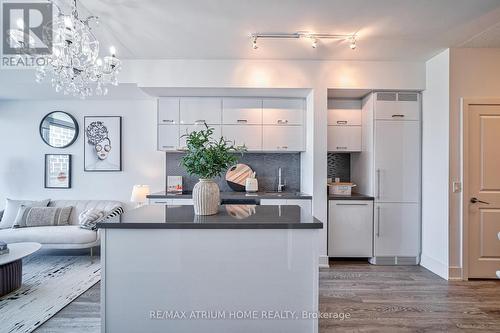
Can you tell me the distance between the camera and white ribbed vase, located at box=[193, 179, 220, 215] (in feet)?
6.33

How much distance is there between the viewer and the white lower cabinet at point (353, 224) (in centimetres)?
354

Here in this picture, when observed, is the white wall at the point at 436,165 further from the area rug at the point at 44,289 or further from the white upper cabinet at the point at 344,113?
the area rug at the point at 44,289

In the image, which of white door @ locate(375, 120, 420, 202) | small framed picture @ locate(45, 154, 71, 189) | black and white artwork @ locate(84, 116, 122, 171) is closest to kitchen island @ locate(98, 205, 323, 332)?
white door @ locate(375, 120, 420, 202)

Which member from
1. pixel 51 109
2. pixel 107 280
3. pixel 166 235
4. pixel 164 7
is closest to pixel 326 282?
pixel 166 235

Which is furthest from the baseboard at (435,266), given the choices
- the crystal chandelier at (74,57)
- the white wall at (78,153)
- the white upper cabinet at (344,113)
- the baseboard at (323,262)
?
the crystal chandelier at (74,57)

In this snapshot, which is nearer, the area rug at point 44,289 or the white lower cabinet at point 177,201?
the area rug at point 44,289

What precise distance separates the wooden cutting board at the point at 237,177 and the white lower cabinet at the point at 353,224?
4.62 ft

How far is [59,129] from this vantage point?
436 centimetres

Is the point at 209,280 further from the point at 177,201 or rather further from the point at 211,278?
the point at 177,201

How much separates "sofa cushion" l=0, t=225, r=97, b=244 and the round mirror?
1546 mm

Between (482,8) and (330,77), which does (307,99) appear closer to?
(330,77)

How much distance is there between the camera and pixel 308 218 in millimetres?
1860

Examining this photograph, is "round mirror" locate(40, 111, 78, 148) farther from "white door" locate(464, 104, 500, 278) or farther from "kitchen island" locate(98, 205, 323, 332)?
"white door" locate(464, 104, 500, 278)

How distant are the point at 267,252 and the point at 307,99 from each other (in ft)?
8.74
